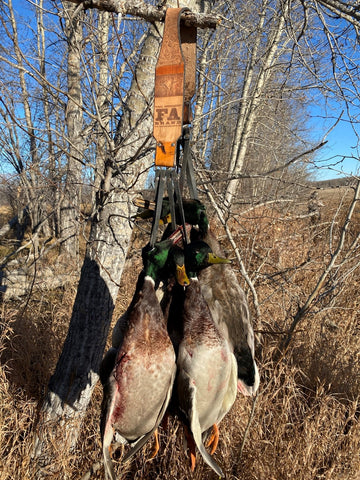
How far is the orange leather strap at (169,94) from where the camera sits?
1096mm

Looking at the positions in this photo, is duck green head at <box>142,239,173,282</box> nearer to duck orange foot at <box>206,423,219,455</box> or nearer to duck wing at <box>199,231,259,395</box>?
duck wing at <box>199,231,259,395</box>

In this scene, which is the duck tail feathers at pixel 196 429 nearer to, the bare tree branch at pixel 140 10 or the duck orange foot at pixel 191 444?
the duck orange foot at pixel 191 444

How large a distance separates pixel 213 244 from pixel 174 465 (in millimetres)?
2048

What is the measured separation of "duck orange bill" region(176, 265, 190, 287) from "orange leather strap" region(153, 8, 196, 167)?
352 millimetres

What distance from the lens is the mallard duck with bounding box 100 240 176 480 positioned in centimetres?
98

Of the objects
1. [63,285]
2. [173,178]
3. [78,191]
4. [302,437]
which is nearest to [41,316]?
[63,285]

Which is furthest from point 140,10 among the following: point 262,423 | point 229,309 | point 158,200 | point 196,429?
point 262,423

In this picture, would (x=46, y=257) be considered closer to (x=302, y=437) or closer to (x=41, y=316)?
(x=41, y=316)

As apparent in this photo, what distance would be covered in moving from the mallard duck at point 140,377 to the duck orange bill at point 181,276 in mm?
80

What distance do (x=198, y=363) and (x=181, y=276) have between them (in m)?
0.28

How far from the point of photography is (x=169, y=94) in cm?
112

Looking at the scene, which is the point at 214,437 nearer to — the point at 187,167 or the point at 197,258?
the point at 197,258

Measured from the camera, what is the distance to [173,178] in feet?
3.63

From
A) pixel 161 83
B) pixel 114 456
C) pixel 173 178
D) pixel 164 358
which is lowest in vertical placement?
pixel 114 456
